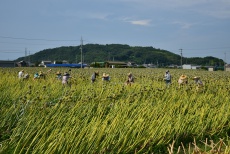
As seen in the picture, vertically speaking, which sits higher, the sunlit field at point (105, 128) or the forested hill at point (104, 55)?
the forested hill at point (104, 55)

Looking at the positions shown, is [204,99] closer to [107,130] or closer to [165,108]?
[165,108]

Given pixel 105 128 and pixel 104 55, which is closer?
pixel 105 128

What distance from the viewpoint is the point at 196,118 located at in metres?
6.36

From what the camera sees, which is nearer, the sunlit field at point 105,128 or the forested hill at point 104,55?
the sunlit field at point 105,128

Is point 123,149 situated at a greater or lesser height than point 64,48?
lesser

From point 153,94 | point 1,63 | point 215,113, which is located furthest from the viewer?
point 1,63

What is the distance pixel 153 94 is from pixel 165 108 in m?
1.51

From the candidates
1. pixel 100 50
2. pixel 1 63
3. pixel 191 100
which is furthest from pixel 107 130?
pixel 100 50

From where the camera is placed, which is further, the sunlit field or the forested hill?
the forested hill

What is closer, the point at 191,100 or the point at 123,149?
the point at 123,149

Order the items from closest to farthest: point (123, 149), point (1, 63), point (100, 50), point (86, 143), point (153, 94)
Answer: point (86, 143)
point (123, 149)
point (153, 94)
point (1, 63)
point (100, 50)

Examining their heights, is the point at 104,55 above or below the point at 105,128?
above

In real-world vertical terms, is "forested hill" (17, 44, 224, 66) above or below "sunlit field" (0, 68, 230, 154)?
above

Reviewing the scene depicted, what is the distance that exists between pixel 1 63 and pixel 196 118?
54.9m
